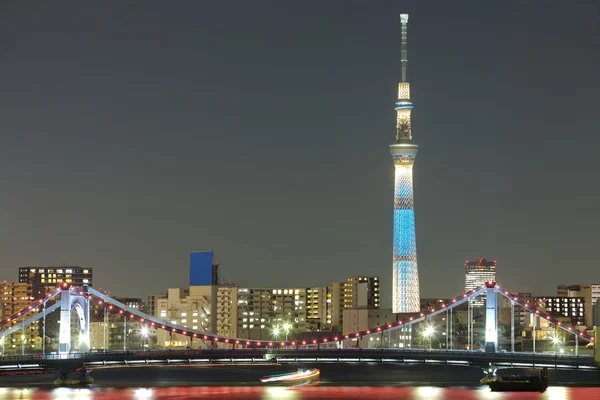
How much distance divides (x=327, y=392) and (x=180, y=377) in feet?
136

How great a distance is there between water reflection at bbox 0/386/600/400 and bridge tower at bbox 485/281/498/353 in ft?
12.7

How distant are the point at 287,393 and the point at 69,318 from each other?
793 inches

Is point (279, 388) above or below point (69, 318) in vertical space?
below

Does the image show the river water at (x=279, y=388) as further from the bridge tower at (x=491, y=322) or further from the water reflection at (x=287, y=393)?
the bridge tower at (x=491, y=322)

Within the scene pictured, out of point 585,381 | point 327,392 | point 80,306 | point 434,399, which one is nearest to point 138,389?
point 80,306

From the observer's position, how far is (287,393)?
126 metres

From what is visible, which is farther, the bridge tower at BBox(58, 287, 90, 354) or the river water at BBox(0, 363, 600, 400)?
the bridge tower at BBox(58, 287, 90, 354)

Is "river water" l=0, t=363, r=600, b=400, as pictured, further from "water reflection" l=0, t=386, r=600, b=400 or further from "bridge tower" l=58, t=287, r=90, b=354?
"bridge tower" l=58, t=287, r=90, b=354

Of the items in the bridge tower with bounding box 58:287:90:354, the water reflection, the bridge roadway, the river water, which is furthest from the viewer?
the bridge tower with bounding box 58:287:90:354

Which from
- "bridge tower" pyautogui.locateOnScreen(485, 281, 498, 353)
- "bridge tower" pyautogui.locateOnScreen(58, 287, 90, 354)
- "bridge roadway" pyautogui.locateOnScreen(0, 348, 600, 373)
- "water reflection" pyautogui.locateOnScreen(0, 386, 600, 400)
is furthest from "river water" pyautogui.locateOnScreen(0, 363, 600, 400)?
"bridge tower" pyautogui.locateOnScreen(485, 281, 498, 353)

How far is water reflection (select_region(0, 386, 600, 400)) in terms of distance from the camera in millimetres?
120562

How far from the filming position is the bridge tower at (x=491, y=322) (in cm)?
13388

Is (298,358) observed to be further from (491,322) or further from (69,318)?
(69,318)

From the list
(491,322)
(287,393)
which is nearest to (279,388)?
(287,393)
